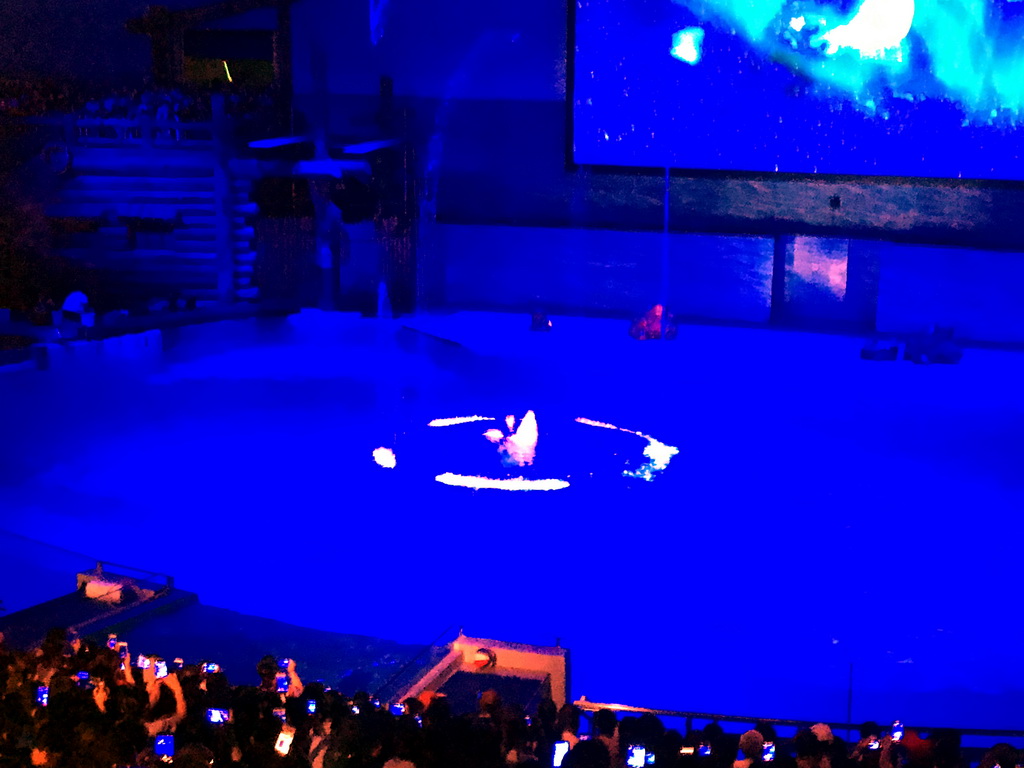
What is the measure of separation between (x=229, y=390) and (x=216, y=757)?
10.4 metres

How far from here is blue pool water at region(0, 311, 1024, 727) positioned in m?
8.03

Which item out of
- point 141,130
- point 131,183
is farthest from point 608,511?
point 141,130

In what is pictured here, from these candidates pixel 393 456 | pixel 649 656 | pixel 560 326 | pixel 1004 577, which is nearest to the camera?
pixel 649 656

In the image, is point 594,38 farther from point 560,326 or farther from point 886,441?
point 886,441

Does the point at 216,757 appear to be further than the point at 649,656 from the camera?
No

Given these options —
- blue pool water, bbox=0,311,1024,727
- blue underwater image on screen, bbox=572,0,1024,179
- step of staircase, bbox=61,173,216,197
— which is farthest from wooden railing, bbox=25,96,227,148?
blue underwater image on screen, bbox=572,0,1024,179

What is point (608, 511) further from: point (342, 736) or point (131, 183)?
point (131, 183)

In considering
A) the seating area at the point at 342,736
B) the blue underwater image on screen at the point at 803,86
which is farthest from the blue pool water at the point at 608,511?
the blue underwater image on screen at the point at 803,86

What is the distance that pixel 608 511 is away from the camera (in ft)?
34.9

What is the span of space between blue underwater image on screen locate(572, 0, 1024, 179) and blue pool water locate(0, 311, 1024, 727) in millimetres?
3134

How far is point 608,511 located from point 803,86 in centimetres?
983

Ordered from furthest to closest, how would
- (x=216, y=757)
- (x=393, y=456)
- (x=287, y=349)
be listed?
(x=287, y=349)
(x=393, y=456)
(x=216, y=757)

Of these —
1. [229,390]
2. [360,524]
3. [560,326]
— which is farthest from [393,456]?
[560,326]

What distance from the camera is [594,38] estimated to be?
1903 cm
